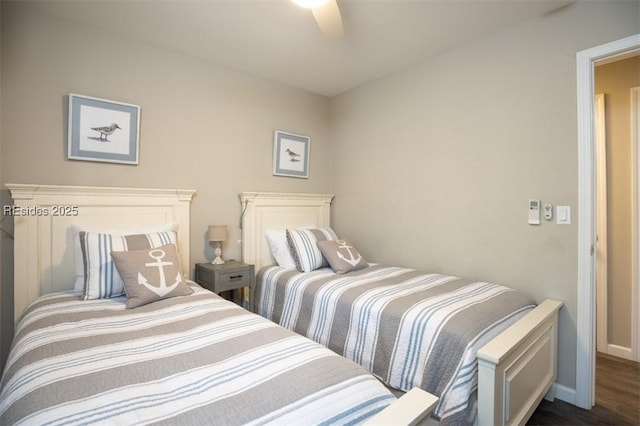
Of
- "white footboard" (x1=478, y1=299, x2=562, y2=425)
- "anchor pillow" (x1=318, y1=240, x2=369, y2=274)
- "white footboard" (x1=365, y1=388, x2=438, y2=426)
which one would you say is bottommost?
"white footboard" (x1=478, y1=299, x2=562, y2=425)

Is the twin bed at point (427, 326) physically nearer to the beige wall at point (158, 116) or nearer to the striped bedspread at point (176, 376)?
the striped bedspread at point (176, 376)

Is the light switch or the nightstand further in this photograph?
the nightstand

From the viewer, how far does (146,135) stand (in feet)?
7.92

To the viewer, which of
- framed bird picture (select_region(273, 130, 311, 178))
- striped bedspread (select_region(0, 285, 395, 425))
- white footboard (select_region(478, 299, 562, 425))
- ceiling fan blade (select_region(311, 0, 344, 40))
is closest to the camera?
striped bedspread (select_region(0, 285, 395, 425))

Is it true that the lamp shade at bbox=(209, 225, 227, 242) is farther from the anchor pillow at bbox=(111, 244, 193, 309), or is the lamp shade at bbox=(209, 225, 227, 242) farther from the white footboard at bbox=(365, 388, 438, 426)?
the white footboard at bbox=(365, 388, 438, 426)

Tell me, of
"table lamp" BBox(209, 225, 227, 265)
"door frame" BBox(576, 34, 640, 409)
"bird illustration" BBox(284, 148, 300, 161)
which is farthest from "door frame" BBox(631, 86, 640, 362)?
"table lamp" BBox(209, 225, 227, 265)

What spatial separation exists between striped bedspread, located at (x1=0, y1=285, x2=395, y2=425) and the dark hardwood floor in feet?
5.12

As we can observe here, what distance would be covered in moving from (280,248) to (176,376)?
1837 mm

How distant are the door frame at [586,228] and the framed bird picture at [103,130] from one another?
3045mm

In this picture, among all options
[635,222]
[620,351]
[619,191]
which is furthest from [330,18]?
[620,351]

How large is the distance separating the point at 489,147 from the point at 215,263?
2.40m

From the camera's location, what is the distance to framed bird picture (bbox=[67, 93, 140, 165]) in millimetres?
2100

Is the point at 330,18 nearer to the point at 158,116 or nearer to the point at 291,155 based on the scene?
the point at 158,116

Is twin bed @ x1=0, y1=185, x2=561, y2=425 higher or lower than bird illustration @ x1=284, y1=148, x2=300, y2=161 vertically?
lower
